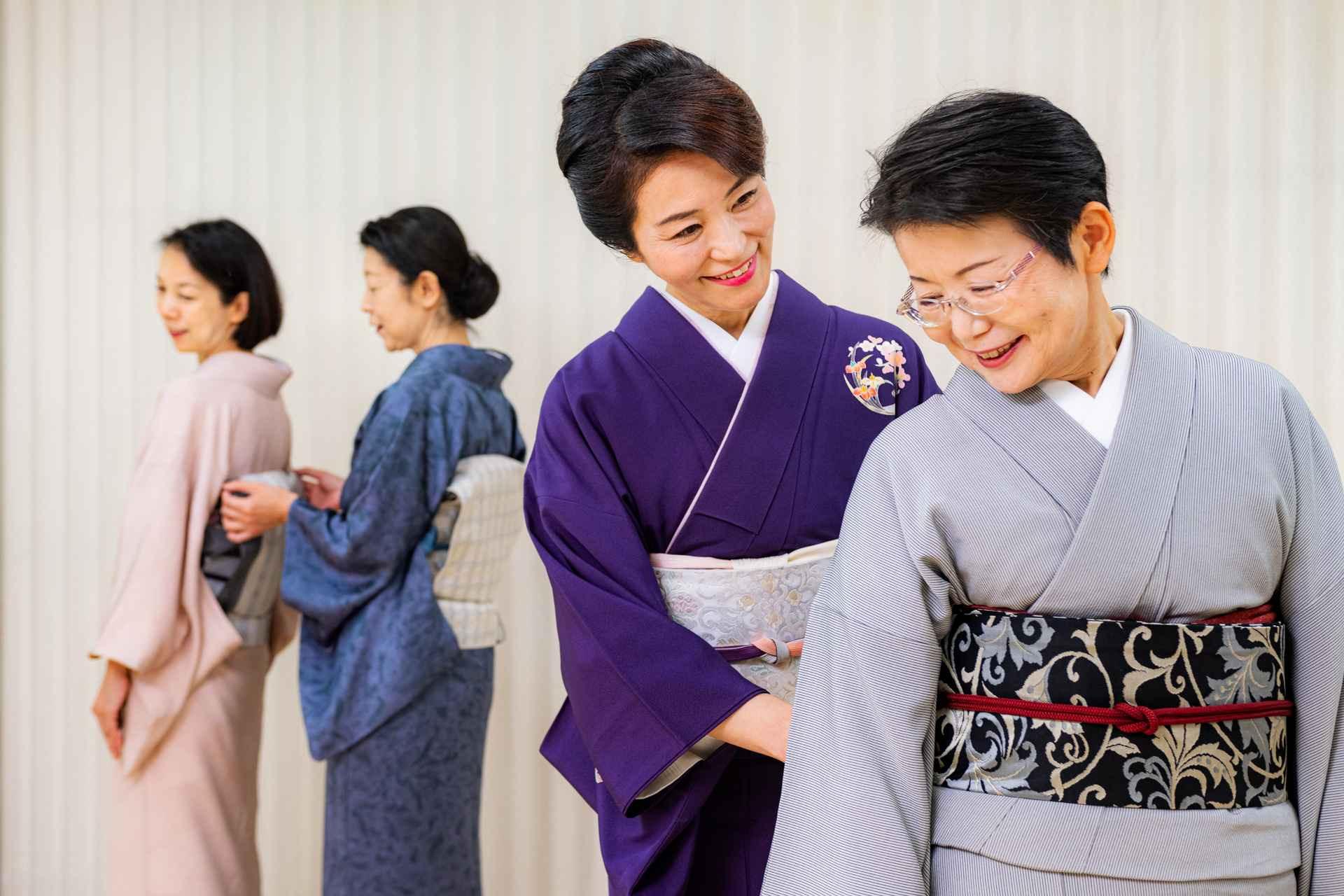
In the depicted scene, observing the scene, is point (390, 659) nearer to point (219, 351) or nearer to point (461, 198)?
point (219, 351)

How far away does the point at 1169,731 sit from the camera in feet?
4.26

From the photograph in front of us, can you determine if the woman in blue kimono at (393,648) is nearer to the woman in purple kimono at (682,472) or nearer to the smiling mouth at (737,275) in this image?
the woman in purple kimono at (682,472)

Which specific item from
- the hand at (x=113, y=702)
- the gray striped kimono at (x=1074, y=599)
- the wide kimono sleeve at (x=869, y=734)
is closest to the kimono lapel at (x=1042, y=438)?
the gray striped kimono at (x=1074, y=599)

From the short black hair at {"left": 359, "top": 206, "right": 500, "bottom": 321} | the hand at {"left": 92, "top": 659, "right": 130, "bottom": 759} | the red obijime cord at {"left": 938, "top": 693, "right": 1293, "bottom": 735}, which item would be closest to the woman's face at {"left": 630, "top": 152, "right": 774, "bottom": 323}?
the red obijime cord at {"left": 938, "top": 693, "right": 1293, "bottom": 735}

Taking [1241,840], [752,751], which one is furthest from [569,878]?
[1241,840]

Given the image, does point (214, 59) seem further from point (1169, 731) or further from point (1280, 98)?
point (1169, 731)

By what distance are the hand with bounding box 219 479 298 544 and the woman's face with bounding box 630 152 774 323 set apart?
1588 mm

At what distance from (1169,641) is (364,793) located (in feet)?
6.87

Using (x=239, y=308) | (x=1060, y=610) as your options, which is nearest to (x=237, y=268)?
(x=239, y=308)

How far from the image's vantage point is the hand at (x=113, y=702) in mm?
3006

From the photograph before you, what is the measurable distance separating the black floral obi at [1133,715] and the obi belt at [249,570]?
7.26 ft

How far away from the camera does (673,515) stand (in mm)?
1763

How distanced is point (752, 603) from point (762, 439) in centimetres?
23

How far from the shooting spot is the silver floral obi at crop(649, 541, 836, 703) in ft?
5.68
